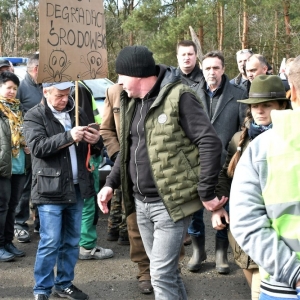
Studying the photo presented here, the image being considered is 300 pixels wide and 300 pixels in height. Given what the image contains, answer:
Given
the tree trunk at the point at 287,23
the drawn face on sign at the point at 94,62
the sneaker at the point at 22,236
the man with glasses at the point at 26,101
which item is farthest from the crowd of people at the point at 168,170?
the tree trunk at the point at 287,23

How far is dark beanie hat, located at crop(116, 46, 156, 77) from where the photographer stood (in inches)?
124

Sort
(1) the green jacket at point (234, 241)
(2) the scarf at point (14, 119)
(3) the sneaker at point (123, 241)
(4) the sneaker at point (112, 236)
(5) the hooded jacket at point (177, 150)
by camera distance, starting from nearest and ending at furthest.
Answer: (5) the hooded jacket at point (177, 150) < (1) the green jacket at point (234, 241) < (2) the scarf at point (14, 119) < (3) the sneaker at point (123, 241) < (4) the sneaker at point (112, 236)

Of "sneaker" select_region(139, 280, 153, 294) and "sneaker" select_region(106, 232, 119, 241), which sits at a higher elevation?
"sneaker" select_region(106, 232, 119, 241)

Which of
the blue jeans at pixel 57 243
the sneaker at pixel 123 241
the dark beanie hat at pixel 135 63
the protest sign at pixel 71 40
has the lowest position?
the sneaker at pixel 123 241

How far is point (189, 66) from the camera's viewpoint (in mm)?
5281

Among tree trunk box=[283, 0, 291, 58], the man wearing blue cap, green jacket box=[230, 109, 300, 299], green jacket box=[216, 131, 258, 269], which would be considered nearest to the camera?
green jacket box=[230, 109, 300, 299]

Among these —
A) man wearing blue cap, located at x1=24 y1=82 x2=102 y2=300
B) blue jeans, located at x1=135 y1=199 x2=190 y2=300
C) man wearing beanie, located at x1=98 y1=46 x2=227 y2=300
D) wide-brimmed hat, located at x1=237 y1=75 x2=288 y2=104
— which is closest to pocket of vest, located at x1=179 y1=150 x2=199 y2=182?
man wearing beanie, located at x1=98 y1=46 x2=227 y2=300

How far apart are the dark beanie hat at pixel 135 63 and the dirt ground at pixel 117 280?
2.06 m

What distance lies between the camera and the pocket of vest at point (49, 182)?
3.89 meters

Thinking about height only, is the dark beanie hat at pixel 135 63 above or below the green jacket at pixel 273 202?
above

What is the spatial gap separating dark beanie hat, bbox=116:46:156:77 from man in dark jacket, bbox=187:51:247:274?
165 centimetres

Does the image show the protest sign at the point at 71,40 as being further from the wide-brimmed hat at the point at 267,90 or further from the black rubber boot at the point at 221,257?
the black rubber boot at the point at 221,257

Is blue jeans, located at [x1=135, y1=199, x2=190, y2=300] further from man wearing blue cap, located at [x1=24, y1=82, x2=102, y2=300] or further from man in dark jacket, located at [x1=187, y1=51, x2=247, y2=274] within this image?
man in dark jacket, located at [x1=187, y1=51, x2=247, y2=274]

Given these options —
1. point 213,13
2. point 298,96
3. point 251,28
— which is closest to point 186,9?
point 213,13
